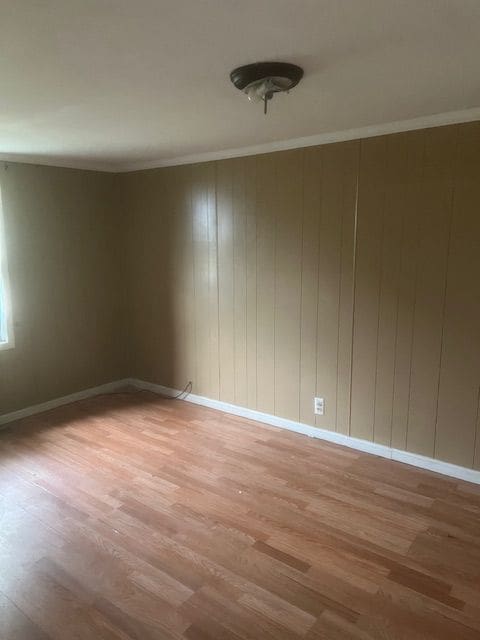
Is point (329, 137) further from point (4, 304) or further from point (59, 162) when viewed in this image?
point (4, 304)

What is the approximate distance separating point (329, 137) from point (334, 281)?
101 cm

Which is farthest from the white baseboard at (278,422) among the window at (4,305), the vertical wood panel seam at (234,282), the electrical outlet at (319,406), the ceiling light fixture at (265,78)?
the ceiling light fixture at (265,78)

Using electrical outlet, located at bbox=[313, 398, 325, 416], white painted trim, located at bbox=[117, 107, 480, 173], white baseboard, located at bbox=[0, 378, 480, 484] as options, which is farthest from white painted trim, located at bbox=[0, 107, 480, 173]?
white baseboard, located at bbox=[0, 378, 480, 484]

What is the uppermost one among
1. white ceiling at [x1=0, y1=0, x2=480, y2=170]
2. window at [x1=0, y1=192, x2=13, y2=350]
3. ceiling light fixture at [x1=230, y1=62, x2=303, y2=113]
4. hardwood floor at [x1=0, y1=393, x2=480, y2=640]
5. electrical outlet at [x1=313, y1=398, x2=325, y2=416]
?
white ceiling at [x1=0, y1=0, x2=480, y2=170]

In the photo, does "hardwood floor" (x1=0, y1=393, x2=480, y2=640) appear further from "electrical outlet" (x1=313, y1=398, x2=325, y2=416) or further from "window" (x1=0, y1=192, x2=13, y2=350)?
"window" (x1=0, y1=192, x2=13, y2=350)

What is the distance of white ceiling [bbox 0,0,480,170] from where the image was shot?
55.4 inches

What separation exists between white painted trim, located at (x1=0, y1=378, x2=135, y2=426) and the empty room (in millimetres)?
23

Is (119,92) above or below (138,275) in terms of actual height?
above

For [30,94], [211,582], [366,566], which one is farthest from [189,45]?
[366,566]

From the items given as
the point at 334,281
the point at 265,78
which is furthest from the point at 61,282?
the point at 265,78

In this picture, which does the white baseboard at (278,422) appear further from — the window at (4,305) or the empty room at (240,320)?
the window at (4,305)

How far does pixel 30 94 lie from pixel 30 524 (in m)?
2.24

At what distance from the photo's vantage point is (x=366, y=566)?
83.9 inches

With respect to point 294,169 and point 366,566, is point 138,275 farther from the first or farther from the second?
point 366,566
